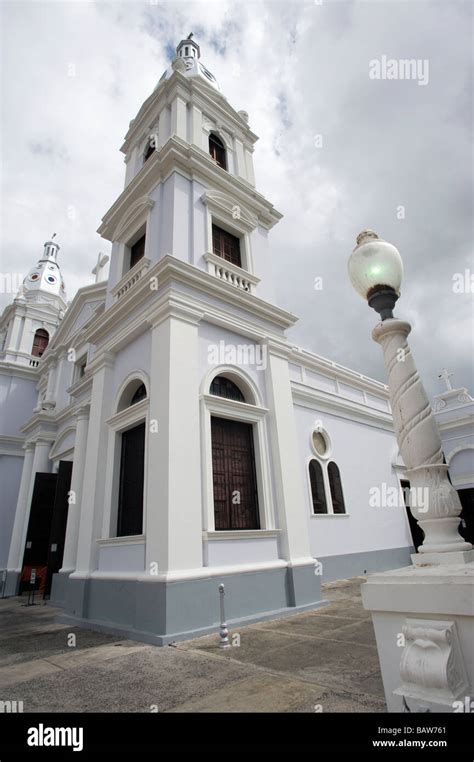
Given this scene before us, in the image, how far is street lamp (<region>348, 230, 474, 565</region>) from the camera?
2613 millimetres

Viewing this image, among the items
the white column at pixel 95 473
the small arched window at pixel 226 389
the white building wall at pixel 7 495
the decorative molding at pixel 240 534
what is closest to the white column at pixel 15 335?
the white building wall at pixel 7 495

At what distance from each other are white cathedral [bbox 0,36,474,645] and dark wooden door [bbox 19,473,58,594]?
47 mm

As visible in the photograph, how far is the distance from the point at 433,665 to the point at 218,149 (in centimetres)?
1262

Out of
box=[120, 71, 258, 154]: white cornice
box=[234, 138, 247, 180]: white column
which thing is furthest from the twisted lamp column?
box=[120, 71, 258, 154]: white cornice

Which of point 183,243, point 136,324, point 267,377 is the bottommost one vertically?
point 267,377

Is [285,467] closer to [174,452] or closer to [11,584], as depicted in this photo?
[174,452]

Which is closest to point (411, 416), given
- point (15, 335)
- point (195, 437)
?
point (195, 437)

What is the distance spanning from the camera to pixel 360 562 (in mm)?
11750

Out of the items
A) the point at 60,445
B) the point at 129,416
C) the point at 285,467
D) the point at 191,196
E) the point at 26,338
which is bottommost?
the point at 285,467

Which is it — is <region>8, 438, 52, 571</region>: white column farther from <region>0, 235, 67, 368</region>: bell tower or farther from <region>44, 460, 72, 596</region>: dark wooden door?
<region>0, 235, 67, 368</region>: bell tower
